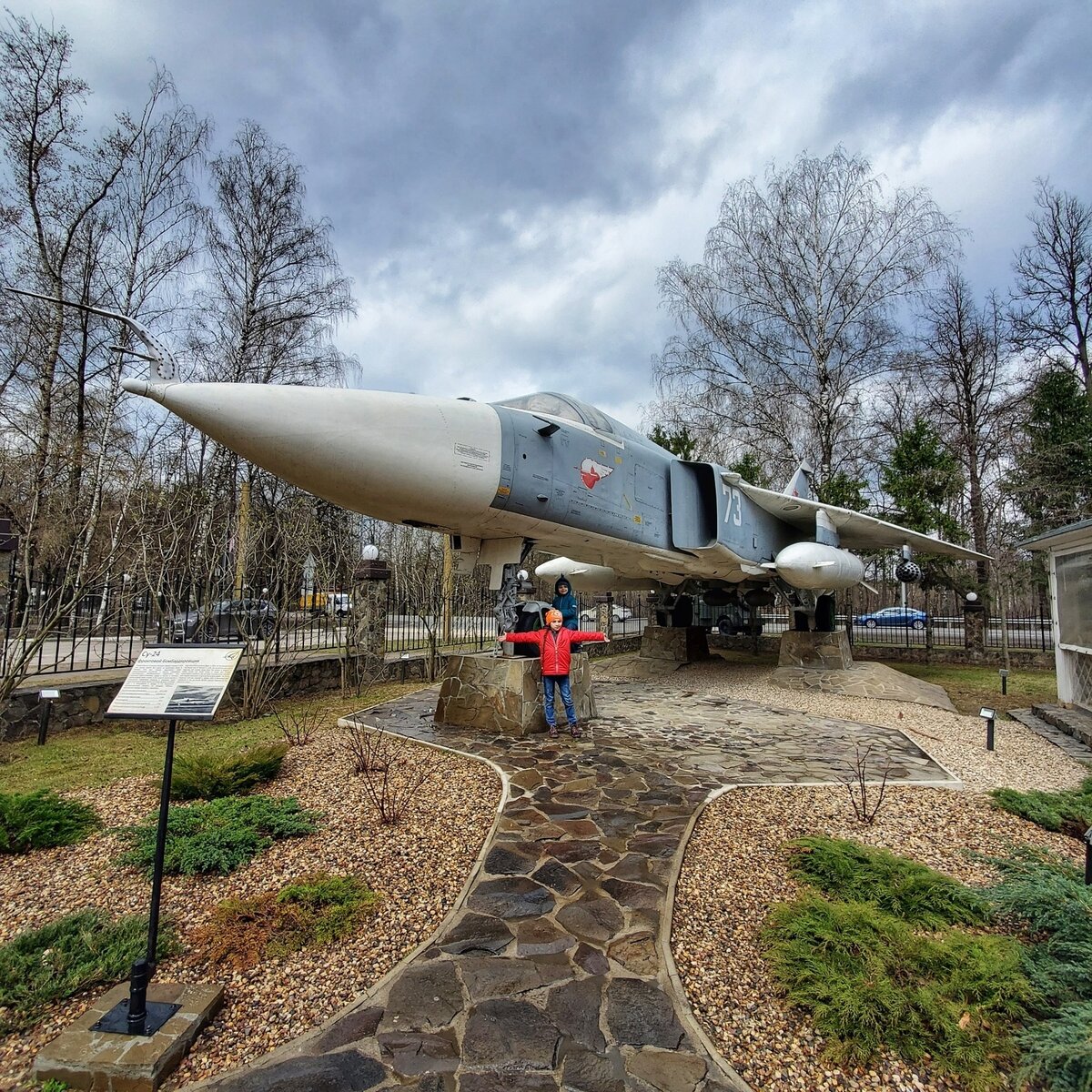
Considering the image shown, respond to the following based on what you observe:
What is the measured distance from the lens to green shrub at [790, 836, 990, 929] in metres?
2.96

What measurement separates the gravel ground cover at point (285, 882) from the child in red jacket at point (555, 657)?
61.9 inches

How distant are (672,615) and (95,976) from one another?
1261 centimetres

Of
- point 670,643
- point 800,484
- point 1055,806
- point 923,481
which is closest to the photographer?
point 1055,806

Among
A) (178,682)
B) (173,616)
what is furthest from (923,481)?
(178,682)

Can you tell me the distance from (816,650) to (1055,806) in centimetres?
760

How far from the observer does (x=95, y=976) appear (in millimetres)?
2424

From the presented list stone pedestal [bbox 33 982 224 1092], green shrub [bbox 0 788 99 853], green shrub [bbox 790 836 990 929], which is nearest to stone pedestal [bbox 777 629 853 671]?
green shrub [bbox 790 836 990 929]

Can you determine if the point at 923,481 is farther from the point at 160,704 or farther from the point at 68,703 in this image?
the point at 68,703

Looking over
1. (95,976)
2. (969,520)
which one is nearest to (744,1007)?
(95,976)

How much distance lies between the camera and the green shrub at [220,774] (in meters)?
4.70

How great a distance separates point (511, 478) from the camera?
234 inches

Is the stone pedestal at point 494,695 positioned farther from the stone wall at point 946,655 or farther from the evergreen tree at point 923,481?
the evergreen tree at point 923,481

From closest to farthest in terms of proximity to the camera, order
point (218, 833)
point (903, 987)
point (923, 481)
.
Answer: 1. point (903, 987)
2. point (218, 833)
3. point (923, 481)

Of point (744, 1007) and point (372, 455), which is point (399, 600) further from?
point (744, 1007)
